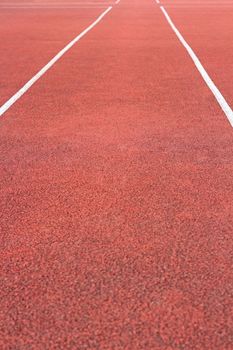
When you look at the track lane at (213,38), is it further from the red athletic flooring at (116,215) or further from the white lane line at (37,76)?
the white lane line at (37,76)

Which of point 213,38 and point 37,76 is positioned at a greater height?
point 37,76

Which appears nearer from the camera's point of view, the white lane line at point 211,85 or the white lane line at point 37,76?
the white lane line at point 211,85

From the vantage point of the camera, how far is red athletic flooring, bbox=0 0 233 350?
3086mm

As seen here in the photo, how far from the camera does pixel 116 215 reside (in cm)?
445

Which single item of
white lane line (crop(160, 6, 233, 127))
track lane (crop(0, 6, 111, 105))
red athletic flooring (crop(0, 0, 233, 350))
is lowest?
track lane (crop(0, 6, 111, 105))

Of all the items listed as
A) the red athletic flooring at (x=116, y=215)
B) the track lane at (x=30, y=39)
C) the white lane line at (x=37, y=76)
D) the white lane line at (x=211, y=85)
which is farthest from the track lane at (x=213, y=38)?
the track lane at (x=30, y=39)

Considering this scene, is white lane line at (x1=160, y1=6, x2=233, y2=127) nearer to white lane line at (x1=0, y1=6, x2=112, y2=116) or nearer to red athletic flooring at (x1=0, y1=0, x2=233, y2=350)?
red athletic flooring at (x1=0, y1=0, x2=233, y2=350)

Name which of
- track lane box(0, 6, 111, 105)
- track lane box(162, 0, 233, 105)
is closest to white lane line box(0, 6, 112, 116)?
track lane box(0, 6, 111, 105)

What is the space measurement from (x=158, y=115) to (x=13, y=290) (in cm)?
440

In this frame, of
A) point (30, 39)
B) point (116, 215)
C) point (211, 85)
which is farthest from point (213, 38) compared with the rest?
point (116, 215)

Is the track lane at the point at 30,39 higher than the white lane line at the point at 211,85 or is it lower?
lower

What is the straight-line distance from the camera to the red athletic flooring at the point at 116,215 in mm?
3086

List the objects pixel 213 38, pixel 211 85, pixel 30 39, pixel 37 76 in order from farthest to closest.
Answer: pixel 30 39 < pixel 213 38 < pixel 37 76 < pixel 211 85

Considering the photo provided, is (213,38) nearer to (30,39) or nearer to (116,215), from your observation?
(30,39)
